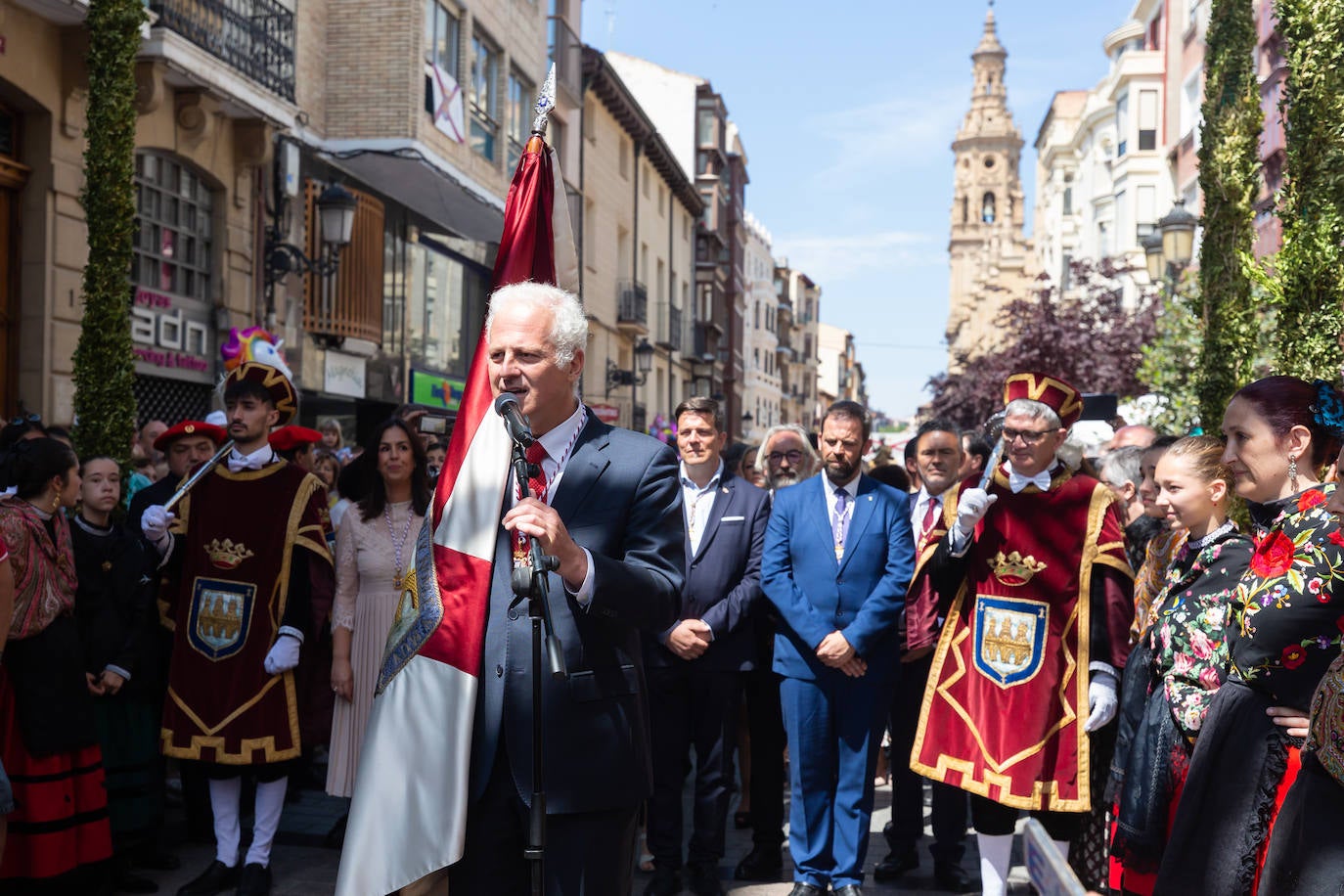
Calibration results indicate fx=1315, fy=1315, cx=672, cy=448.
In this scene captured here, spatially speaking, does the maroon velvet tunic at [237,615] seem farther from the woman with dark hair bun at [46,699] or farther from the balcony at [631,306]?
the balcony at [631,306]

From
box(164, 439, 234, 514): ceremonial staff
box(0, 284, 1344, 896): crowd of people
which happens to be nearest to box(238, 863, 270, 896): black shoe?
box(0, 284, 1344, 896): crowd of people

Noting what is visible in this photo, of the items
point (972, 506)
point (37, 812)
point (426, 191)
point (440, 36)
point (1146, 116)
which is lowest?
point (37, 812)

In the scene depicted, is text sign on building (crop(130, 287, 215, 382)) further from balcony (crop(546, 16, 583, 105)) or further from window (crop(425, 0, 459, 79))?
balcony (crop(546, 16, 583, 105))

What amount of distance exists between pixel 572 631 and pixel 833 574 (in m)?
3.32

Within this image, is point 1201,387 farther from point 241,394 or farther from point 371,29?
point 371,29

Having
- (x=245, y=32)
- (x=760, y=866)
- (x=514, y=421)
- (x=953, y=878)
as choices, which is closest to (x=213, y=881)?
(x=760, y=866)

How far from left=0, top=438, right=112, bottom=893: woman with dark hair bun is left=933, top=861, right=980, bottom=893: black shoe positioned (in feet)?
12.9

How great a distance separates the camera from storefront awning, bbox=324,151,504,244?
692 inches

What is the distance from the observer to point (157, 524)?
623 cm

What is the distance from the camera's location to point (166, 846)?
22.3 ft

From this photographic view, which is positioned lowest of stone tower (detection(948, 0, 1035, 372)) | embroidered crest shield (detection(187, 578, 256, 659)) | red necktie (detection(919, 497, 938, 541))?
embroidered crest shield (detection(187, 578, 256, 659))

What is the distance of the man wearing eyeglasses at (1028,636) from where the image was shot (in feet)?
18.9

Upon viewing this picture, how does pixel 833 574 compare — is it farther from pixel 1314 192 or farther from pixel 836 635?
pixel 1314 192

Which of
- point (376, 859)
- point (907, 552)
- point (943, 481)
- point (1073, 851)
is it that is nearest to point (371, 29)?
point (943, 481)
